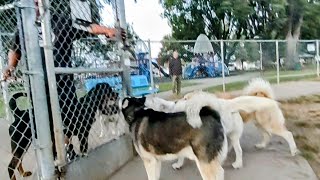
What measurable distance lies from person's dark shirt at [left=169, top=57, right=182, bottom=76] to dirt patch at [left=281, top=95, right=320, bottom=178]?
12.8ft

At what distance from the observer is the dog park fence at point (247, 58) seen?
13820 mm

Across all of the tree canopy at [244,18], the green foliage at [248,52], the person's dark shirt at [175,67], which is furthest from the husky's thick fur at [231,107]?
the tree canopy at [244,18]

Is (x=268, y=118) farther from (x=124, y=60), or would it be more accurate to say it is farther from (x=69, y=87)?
(x=69, y=87)

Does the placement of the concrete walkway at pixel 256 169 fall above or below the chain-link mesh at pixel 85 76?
below

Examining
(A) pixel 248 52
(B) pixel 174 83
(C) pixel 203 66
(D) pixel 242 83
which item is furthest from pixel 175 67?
(A) pixel 248 52

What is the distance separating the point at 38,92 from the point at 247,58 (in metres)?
13.1

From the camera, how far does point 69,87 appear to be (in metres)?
3.58

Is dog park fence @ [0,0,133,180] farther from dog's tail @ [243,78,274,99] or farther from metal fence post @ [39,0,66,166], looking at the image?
dog's tail @ [243,78,274,99]

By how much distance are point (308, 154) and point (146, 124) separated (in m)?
2.47

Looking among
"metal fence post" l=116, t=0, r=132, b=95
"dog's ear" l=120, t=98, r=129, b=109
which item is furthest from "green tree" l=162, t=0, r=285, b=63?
"dog's ear" l=120, t=98, r=129, b=109

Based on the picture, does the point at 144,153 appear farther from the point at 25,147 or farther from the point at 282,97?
the point at 282,97

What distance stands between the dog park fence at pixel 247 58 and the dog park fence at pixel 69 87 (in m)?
7.93

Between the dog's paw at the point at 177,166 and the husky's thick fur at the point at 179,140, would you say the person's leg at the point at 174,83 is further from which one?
the husky's thick fur at the point at 179,140

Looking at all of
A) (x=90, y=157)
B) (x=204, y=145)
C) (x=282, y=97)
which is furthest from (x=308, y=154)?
(x=282, y=97)
